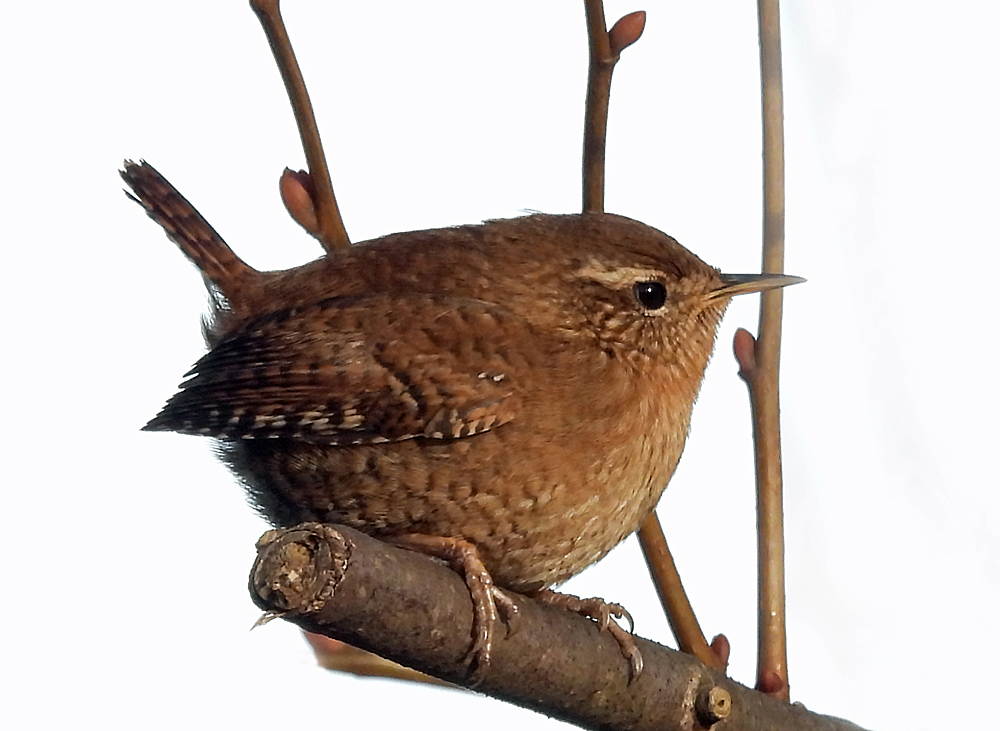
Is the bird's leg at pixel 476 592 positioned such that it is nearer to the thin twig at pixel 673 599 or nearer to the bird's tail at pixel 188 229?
the thin twig at pixel 673 599

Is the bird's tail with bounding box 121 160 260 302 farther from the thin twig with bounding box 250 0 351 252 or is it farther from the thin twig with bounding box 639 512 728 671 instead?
the thin twig with bounding box 639 512 728 671

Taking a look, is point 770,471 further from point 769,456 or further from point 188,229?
point 188,229

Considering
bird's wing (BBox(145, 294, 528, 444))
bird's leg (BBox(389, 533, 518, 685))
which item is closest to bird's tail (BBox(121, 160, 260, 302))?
bird's wing (BBox(145, 294, 528, 444))

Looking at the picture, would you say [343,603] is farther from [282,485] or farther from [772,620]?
[772,620]

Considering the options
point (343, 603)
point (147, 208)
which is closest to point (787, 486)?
point (147, 208)

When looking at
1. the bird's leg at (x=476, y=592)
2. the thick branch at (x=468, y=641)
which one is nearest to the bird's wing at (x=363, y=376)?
the bird's leg at (x=476, y=592)

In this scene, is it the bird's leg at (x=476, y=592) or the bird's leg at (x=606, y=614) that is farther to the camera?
the bird's leg at (x=606, y=614)
